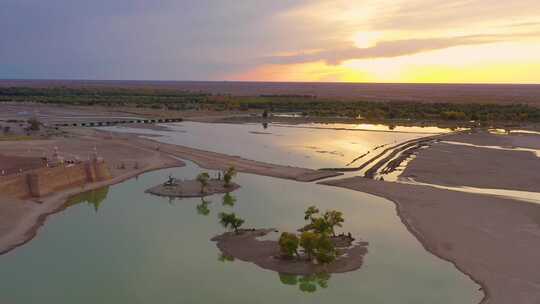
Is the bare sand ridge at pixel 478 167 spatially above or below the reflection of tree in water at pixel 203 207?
above

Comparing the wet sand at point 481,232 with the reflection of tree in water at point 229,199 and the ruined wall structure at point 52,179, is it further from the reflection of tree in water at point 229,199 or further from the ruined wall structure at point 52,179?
the ruined wall structure at point 52,179

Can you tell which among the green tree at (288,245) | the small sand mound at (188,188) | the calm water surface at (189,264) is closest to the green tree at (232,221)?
A: the calm water surface at (189,264)

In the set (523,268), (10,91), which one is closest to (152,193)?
(523,268)

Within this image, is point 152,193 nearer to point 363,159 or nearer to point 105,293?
point 105,293

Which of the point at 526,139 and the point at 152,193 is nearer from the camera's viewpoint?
the point at 152,193

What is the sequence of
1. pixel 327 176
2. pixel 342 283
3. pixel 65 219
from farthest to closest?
pixel 327 176 < pixel 65 219 < pixel 342 283

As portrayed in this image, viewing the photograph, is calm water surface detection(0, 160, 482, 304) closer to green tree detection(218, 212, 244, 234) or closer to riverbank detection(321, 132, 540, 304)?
riverbank detection(321, 132, 540, 304)

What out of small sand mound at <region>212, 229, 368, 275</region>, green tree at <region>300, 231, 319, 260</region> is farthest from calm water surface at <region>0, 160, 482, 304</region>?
green tree at <region>300, 231, 319, 260</region>
